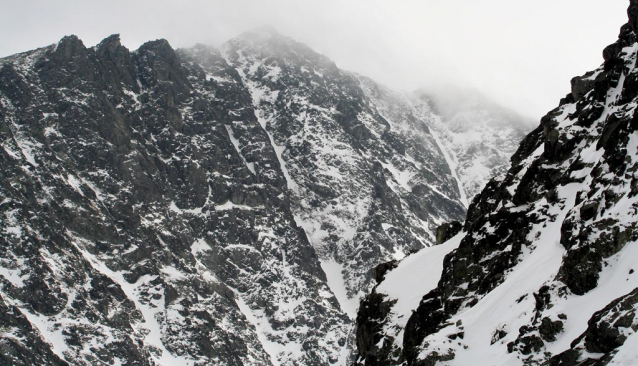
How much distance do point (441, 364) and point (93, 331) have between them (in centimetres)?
16622

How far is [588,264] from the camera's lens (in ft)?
91.7

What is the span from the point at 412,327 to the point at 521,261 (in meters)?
9.51

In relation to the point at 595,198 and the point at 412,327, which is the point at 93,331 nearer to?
the point at 412,327

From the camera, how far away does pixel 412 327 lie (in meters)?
44.4

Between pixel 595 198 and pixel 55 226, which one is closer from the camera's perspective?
pixel 595 198

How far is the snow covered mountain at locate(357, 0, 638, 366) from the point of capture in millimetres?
26469

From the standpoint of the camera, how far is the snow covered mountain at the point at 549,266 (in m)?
26.5

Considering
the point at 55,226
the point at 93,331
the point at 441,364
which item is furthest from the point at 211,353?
the point at 441,364

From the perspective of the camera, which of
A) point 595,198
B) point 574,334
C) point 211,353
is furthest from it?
point 211,353

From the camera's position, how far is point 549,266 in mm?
33469

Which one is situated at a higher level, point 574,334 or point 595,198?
point 595,198

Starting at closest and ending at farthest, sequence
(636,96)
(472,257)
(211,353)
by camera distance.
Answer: (636,96), (472,257), (211,353)

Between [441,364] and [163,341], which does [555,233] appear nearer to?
[441,364]

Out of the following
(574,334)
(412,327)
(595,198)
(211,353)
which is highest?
(595,198)
